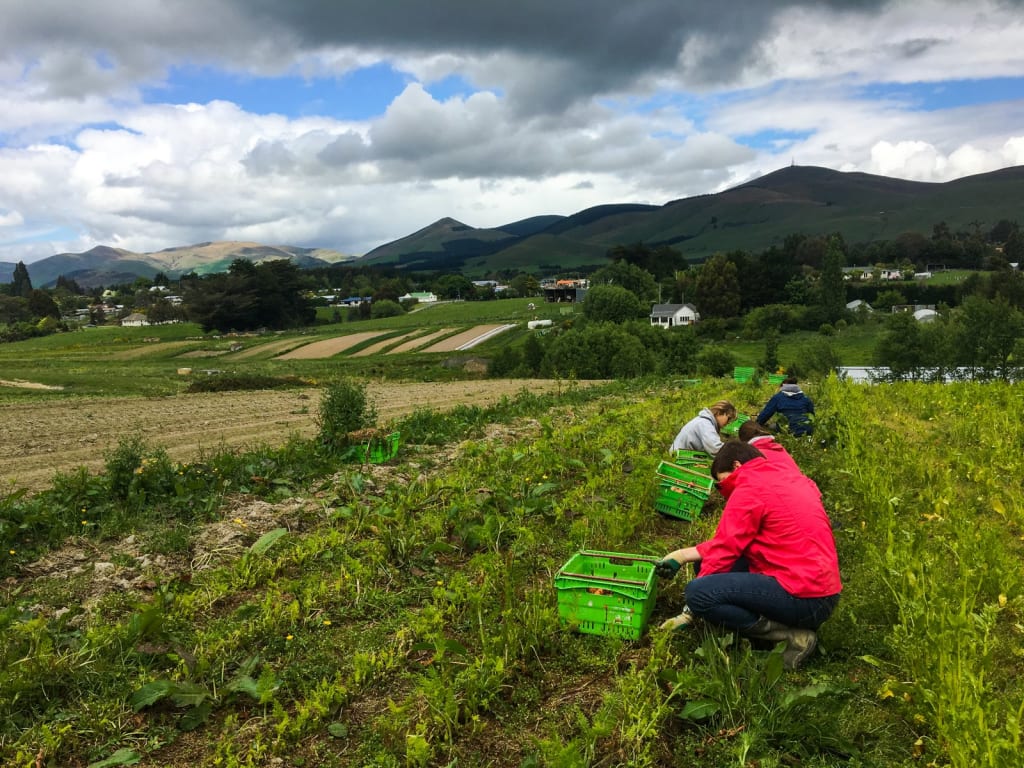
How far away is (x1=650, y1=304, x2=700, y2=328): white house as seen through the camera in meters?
86.5

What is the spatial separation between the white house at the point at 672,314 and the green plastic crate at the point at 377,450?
258 ft

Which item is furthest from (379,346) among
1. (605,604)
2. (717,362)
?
(605,604)

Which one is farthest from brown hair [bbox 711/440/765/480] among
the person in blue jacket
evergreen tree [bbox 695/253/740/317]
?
evergreen tree [bbox 695/253/740/317]

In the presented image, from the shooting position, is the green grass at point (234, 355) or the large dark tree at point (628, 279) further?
the large dark tree at point (628, 279)

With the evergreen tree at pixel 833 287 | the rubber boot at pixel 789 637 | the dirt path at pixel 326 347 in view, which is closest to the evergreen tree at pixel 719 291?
the evergreen tree at pixel 833 287

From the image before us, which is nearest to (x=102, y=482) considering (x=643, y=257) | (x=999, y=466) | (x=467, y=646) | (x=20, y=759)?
(x=20, y=759)

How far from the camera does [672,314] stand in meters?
86.5

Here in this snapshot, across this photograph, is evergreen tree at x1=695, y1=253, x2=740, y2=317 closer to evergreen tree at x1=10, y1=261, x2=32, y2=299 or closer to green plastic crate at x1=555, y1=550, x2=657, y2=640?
green plastic crate at x1=555, y1=550, x2=657, y2=640

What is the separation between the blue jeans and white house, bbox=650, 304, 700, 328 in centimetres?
8427

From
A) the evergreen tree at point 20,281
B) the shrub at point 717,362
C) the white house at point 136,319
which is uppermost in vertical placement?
the evergreen tree at point 20,281

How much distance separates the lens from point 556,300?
367 feet

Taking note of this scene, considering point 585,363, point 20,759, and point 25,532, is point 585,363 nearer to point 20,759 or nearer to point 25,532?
point 25,532

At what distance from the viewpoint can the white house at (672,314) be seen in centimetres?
8650

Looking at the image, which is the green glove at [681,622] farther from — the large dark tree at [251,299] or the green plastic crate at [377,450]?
the large dark tree at [251,299]
